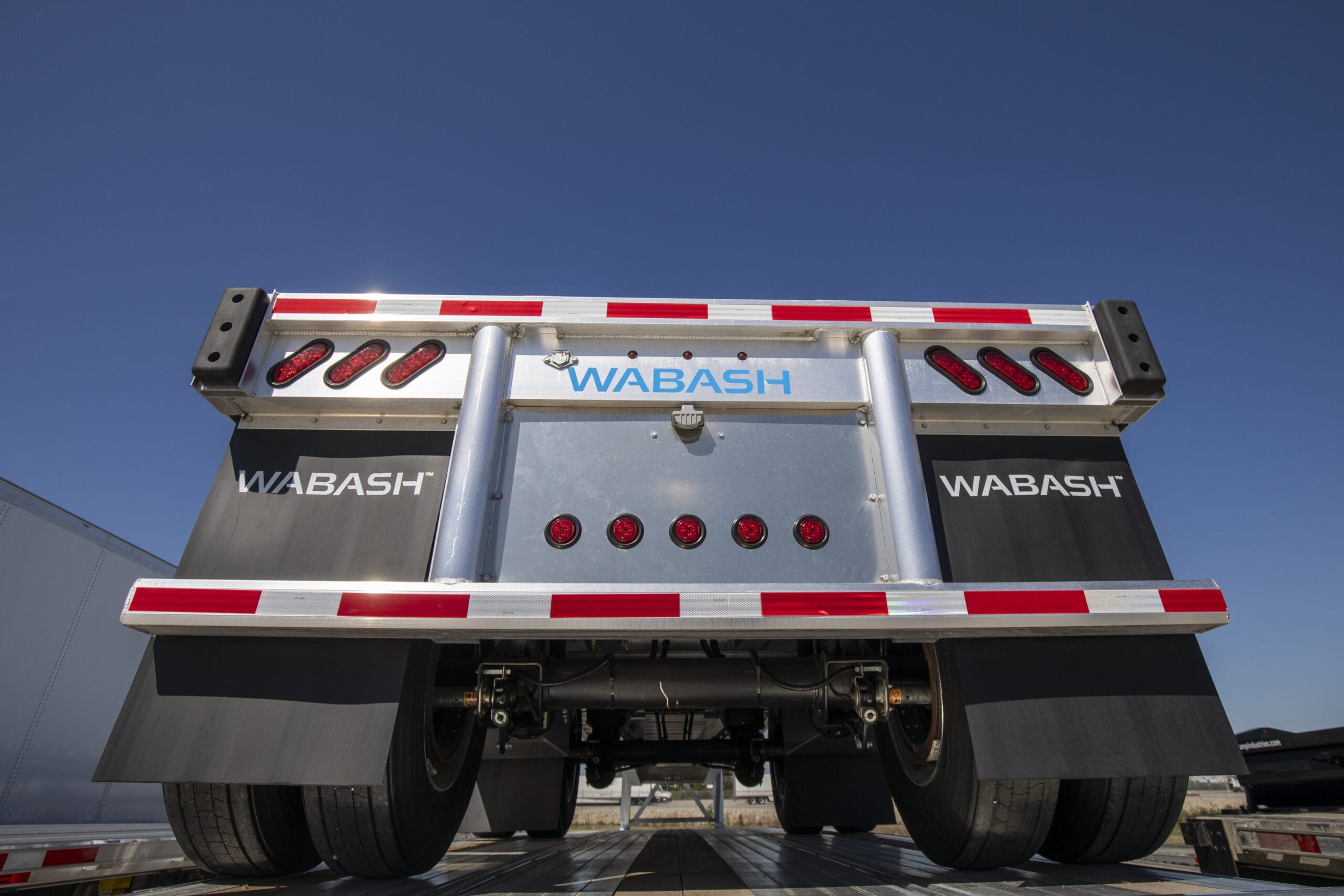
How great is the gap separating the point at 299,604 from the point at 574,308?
4.85 feet

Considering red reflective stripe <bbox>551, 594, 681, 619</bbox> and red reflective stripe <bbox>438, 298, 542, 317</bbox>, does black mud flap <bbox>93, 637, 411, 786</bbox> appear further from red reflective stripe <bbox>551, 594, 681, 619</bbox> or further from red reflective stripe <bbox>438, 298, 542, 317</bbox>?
red reflective stripe <bbox>438, 298, 542, 317</bbox>

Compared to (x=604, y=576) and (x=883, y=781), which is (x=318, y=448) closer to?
(x=604, y=576)

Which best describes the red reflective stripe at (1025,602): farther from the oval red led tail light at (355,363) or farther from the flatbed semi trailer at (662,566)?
the oval red led tail light at (355,363)

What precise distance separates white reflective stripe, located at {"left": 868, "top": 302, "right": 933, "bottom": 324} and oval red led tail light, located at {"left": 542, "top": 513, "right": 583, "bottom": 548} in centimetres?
147

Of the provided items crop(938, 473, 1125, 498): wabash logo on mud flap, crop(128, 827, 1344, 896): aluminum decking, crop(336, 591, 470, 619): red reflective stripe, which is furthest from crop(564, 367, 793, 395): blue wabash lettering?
crop(128, 827, 1344, 896): aluminum decking

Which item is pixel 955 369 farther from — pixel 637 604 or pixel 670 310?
pixel 637 604

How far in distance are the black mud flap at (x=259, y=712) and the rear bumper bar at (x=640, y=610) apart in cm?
8

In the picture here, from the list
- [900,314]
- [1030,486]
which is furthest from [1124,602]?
[900,314]

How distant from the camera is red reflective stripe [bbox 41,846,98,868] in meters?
2.68

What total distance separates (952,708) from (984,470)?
90cm

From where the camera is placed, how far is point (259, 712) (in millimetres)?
1995

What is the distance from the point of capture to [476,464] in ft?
7.75

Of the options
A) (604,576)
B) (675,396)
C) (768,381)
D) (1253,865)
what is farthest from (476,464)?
(1253,865)

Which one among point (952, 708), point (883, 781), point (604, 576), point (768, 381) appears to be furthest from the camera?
point (883, 781)
